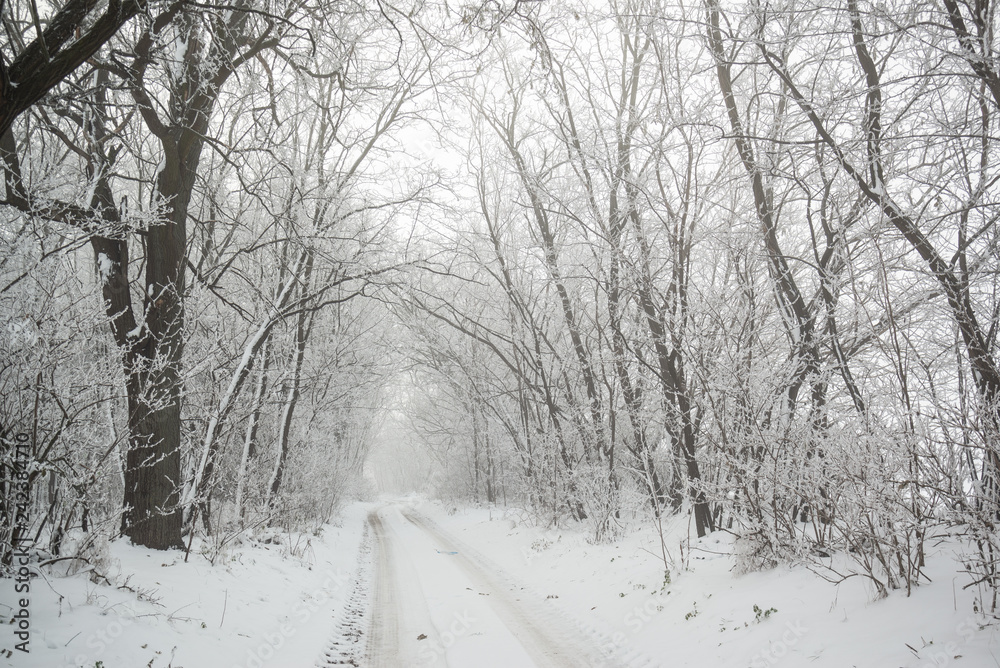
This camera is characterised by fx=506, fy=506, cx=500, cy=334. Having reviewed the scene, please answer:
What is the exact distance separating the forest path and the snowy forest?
5.98 feet

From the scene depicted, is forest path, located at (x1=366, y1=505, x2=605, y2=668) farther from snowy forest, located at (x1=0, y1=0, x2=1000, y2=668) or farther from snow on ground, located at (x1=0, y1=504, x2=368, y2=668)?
snowy forest, located at (x1=0, y1=0, x2=1000, y2=668)

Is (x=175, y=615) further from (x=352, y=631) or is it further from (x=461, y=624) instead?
(x=461, y=624)

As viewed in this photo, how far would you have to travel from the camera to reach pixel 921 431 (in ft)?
10.9

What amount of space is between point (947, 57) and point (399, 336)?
44.5ft

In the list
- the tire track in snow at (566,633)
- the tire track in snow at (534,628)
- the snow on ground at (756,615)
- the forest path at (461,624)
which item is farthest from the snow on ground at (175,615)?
the snow on ground at (756,615)

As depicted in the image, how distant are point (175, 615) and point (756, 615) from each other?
4.79 m

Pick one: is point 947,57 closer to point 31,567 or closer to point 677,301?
point 677,301

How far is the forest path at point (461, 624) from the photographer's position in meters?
4.41

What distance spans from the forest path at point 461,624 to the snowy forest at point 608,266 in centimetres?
182

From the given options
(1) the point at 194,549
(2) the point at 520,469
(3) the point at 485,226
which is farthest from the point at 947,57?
(2) the point at 520,469

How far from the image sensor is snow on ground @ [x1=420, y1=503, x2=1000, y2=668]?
9.73 ft

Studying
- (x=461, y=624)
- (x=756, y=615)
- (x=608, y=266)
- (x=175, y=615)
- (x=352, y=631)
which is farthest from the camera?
(x=608, y=266)

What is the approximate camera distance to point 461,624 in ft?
17.7

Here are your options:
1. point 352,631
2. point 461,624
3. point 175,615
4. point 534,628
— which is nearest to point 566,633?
point 534,628
